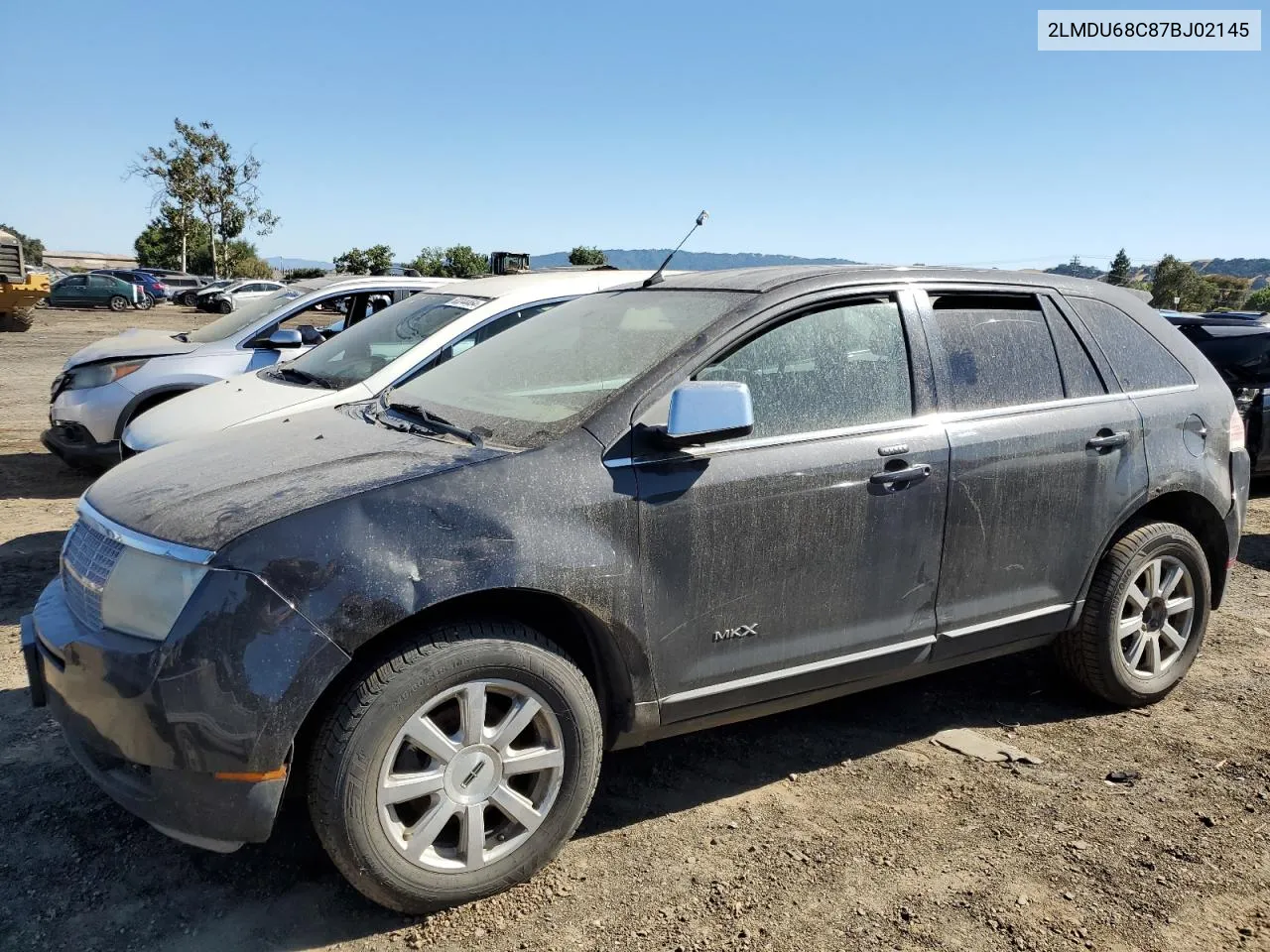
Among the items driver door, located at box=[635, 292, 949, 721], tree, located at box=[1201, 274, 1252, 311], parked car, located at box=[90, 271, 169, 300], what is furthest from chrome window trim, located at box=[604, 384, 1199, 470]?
tree, located at box=[1201, 274, 1252, 311]

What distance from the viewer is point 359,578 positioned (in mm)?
2523

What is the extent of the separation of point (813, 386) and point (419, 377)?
1.58m

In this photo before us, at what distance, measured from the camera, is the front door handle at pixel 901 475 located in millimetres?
3291

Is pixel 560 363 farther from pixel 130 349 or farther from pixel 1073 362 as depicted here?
pixel 130 349

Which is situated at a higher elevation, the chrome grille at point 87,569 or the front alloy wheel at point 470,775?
the chrome grille at point 87,569

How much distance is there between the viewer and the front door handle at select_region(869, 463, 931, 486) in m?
3.29

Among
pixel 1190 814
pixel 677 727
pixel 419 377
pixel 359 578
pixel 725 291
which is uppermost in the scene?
pixel 725 291

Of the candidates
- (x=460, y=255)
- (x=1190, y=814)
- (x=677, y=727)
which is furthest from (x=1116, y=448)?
(x=460, y=255)

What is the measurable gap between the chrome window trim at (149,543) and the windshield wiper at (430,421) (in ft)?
2.77

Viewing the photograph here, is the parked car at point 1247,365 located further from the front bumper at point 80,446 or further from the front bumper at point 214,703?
the front bumper at point 80,446

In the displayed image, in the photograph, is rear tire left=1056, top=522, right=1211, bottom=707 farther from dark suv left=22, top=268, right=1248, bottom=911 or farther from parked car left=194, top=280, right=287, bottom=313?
parked car left=194, top=280, right=287, bottom=313

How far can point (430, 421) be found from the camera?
11.0ft

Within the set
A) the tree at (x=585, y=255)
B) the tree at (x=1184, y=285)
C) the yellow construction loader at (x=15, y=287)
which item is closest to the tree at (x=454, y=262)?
the tree at (x=585, y=255)

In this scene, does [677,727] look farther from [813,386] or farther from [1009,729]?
[1009,729]
